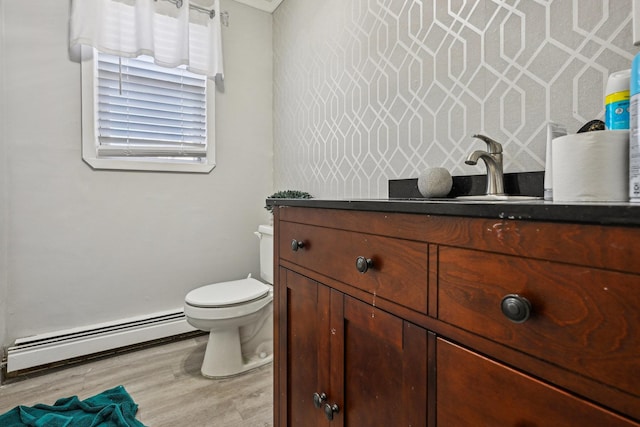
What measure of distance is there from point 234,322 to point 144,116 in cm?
145

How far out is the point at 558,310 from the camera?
418mm

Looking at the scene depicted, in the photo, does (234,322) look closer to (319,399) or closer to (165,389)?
(165,389)

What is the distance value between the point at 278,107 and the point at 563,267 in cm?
232

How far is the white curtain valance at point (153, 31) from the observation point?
1.83 metres

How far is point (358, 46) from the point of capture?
1584 mm

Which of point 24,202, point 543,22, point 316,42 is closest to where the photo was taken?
point 543,22

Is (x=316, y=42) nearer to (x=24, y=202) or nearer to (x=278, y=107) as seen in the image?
(x=278, y=107)

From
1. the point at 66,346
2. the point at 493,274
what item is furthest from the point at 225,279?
the point at 493,274

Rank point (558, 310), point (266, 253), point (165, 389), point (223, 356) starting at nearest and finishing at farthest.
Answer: point (558, 310) → point (165, 389) → point (223, 356) → point (266, 253)

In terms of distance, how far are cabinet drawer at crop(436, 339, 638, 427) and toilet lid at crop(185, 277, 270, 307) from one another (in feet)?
4.40

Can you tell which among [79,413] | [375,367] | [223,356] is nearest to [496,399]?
[375,367]

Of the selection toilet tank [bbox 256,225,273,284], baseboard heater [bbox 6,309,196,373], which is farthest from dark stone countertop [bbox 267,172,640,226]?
baseboard heater [bbox 6,309,196,373]

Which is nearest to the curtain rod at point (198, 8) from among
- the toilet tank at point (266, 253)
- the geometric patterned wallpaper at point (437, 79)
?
the geometric patterned wallpaper at point (437, 79)

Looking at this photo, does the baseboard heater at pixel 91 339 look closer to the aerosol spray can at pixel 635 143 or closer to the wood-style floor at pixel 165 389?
the wood-style floor at pixel 165 389
